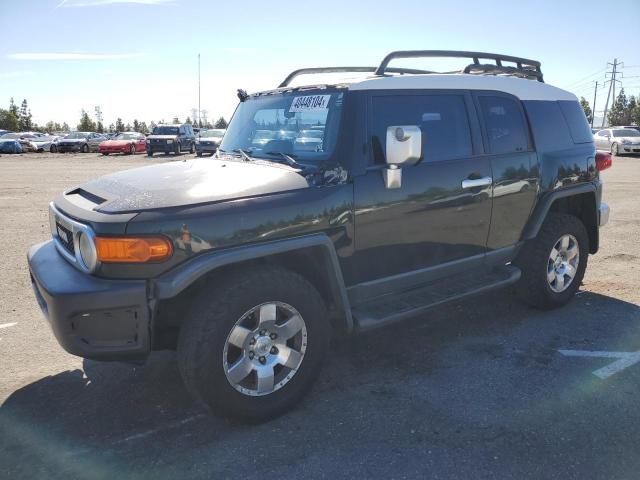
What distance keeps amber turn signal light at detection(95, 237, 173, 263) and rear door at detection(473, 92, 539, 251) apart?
2653 millimetres

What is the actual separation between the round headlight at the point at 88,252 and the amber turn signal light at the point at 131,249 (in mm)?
35

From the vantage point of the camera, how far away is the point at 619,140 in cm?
2719

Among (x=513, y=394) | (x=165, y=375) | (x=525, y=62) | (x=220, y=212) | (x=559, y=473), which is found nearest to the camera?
(x=559, y=473)

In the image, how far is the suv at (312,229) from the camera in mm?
2701

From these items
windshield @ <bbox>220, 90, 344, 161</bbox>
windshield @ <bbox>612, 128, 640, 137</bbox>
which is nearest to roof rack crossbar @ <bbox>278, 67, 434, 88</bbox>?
windshield @ <bbox>220, 90, 344, 161</bbox>

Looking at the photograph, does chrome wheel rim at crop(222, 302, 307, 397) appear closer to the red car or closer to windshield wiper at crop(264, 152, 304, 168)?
windshield wiper at crop(264, 152, 304, 168)

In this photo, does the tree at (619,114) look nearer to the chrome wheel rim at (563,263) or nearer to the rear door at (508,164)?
the chrome wheel rim at (563,263)

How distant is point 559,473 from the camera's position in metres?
2.58

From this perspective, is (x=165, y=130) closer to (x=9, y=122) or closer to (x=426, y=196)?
(x=426, y=196)

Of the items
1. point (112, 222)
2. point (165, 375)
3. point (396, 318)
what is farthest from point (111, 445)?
point (396, 318)

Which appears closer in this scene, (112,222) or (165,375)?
(112,222)

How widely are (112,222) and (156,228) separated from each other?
0.22 metres

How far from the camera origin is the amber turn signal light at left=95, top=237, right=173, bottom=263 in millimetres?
2648

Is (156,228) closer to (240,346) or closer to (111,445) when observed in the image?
(240,346)
